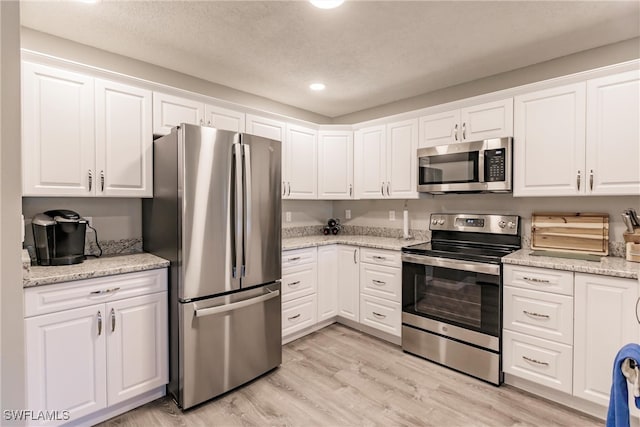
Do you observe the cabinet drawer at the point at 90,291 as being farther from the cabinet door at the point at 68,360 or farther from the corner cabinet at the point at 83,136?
the corner cabinet at the point at 83,136

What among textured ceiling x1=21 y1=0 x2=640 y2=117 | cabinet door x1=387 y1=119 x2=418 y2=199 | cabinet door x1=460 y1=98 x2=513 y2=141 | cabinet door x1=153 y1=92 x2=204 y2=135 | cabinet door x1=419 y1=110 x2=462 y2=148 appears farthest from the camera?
cabinet door x1=387 y1=119 x2=418 y2=199

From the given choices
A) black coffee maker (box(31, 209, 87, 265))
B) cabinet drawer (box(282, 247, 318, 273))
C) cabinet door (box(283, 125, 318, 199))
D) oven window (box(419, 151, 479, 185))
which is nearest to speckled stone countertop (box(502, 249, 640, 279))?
oven window (box(419, 151, 479, 185))

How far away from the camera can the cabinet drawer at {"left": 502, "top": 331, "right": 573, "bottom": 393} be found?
2127mm

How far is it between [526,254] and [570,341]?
0.64 m

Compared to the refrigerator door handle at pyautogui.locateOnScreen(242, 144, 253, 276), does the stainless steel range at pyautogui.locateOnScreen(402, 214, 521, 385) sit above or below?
below

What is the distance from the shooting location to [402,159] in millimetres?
3303

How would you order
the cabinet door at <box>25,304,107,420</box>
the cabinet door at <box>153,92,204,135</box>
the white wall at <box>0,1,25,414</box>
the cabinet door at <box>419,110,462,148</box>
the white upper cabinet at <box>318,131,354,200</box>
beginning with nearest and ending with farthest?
the white wall at <box>0,1,25,414</box>
the cabinet door at <box>25,304,107,420</box>
the cabinet door at <box>153,92,204,135</box>
the cabinet door at <box>419,110,462,148</box>
the white upper cabinet at <box>318,131,354,200</box>

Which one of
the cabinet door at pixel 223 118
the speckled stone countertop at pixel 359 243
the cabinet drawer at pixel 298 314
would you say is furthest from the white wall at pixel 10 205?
the cabinet drawer at pixel 298 314

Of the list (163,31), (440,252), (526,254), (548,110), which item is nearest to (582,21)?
(548,110)

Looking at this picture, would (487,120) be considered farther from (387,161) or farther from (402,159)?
(387,161)

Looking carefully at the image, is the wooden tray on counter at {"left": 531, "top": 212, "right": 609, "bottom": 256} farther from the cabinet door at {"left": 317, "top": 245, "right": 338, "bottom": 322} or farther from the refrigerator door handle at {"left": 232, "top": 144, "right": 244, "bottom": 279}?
the refrigerator door handle at {"left": 232, "top": 144, "right": 244, "bottom": 279}

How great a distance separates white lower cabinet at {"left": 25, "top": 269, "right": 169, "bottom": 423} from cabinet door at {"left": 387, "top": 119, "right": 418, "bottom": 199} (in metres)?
2.30

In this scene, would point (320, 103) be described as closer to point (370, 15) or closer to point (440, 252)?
point (370, 15)

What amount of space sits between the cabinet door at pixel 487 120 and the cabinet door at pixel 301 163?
5.14ft
